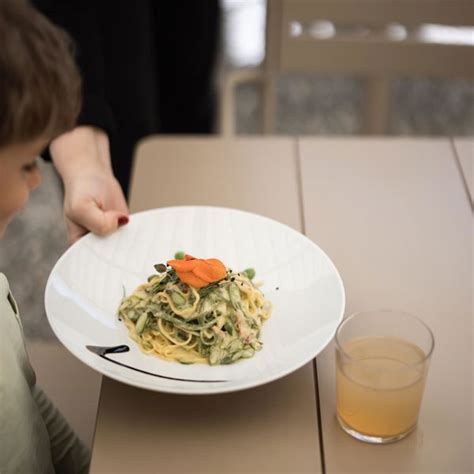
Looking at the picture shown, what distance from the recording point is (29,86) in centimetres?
78

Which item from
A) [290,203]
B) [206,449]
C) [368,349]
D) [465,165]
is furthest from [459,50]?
[206,449]

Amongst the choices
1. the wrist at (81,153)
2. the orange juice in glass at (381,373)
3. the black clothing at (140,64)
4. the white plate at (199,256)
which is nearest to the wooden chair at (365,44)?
the black clothing at (140,64)

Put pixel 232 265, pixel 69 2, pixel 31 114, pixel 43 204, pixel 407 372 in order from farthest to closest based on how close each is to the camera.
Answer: pixel 43 204, pixel 69 2, pixel 232 265, pixel 407 372, pixel 31 114

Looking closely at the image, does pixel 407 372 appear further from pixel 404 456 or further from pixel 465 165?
pixel 465 165

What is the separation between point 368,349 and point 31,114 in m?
0.52

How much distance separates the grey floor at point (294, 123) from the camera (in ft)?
8.56

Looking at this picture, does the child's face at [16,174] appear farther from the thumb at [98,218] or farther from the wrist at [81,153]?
the wrist at [81,153]

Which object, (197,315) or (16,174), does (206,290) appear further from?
(16,174)

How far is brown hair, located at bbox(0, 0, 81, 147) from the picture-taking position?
75cm

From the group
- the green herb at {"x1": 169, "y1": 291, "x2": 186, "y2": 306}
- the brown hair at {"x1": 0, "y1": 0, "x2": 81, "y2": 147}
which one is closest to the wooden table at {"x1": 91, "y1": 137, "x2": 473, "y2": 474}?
the green herb at {"x1": 169, "y1": 291, "x2": 186, "y2": 306}

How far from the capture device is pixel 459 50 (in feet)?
A: 6.69

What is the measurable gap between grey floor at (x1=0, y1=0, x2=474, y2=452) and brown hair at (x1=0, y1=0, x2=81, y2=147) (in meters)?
1.60

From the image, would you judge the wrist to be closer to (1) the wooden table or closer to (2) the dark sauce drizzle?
(1) the wooden table

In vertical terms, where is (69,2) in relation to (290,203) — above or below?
above
